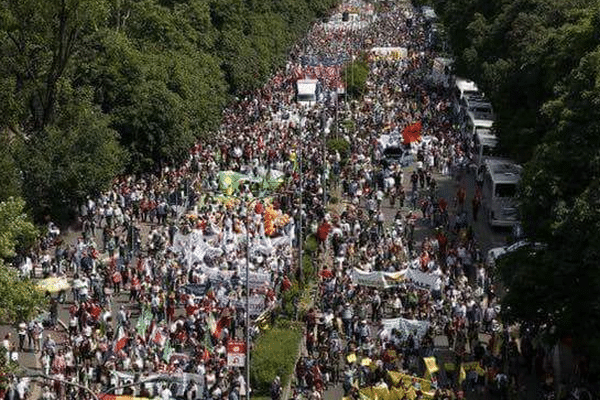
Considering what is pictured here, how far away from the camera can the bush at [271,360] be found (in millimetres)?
35625

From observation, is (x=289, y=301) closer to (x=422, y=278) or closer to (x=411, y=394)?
(x=422, y=278)

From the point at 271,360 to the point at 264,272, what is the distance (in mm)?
7570

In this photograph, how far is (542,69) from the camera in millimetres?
53406

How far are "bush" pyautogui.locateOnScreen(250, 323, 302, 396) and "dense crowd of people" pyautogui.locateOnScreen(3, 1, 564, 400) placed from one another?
0.54 m

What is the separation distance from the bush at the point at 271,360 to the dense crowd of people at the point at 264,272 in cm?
54

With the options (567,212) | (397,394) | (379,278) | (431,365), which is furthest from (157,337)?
(567,212)

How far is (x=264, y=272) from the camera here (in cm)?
4309

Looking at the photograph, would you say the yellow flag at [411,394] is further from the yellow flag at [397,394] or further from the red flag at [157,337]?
the red flag at [157,337]

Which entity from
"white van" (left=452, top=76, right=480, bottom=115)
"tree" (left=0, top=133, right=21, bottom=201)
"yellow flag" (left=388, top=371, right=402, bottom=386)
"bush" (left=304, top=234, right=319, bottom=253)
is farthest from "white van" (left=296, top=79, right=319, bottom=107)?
"yellow flag" (left=388, top=371, right=402, bottom=386)

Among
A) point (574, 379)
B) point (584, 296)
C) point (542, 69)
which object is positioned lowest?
point (574, 379)

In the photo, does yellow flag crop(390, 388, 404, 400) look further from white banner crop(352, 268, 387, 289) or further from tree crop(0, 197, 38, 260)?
tree crop(0, 197, 38, 260)

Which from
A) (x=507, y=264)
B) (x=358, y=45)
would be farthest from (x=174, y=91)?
(x=358, y=45)

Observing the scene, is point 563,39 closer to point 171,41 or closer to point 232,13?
point 171,41

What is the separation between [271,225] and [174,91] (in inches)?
642
